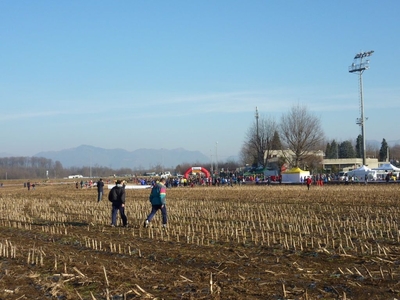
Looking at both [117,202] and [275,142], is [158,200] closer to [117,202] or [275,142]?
[117,202]

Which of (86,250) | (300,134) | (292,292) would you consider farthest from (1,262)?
(300,134)

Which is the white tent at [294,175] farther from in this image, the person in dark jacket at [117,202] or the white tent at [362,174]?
the person in dark jacket at [117,202]

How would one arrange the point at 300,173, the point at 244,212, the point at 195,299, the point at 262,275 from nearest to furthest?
the point at 195,299 → the point at 262,275 → the point at 244,212 → the point at 300,173

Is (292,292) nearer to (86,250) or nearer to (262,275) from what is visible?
(262,275)

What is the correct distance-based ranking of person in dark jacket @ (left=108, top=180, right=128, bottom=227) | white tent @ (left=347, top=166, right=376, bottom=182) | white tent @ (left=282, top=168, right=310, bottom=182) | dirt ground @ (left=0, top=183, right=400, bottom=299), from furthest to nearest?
white tent @ (left=282, top=168, right=310, bottom=182) < white tent @ (left=347, top=166, right=376, bottom=182) < person in dark jacket @ (left=108, top=180, right=128, bottom=227) < dirt ground @ (left=0, top=183, right=400, bottom=299)

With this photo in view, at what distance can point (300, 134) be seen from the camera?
84000 millimetres

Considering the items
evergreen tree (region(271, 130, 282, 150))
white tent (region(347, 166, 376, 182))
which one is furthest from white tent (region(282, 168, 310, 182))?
evergreen tree (region(271, 130, 282, 150))

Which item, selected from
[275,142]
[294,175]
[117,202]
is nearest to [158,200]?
[117,202]

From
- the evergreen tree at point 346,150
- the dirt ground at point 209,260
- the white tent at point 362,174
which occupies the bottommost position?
the dirt ground at point 209,260

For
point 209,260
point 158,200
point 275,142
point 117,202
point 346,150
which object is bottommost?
point 209,260

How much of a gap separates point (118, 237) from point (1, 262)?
425 cm

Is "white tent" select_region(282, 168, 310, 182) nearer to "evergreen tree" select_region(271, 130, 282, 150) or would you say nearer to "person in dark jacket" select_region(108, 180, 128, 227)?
"evergreen tree" select_region(271, 130, 282, 150)

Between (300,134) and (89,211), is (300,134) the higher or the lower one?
the higher one

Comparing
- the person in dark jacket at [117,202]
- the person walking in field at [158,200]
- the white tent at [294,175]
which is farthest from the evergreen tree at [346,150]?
the person walking in field at [158,200]
